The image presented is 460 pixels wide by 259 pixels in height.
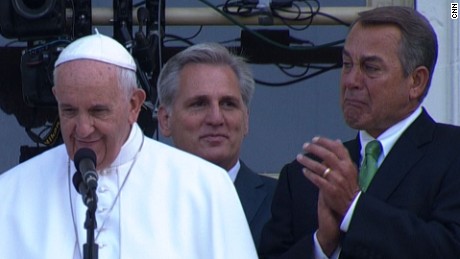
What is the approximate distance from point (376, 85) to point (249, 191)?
40.0 inches

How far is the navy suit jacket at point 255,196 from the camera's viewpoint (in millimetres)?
6176

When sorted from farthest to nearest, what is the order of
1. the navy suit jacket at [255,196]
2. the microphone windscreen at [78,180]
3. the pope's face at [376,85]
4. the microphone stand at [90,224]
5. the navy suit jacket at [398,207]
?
the navy suit jacket at [255,196] → the pope's face at [376,85] → the navy suit jacket at [398,207] → the microphone windscreen at [78,180] → the microphone stand at [90,224]

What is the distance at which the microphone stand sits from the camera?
15.7ft

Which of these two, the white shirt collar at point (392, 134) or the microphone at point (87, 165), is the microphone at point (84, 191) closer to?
the microphone at point (87, 165)

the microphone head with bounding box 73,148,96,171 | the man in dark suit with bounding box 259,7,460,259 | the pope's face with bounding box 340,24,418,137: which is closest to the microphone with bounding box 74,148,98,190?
the microphone head with bounding box 73,148,96,171

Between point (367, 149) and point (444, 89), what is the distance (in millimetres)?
2029

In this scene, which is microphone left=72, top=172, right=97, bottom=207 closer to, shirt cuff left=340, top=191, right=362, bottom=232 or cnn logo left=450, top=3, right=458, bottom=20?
shirt cuff left=340, top=191, right=362, bottom=232

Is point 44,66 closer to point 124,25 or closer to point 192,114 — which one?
point 124,25

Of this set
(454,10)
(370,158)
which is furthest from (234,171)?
(454,10)

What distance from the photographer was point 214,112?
20.4 ft

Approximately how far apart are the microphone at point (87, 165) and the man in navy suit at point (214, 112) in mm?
1185

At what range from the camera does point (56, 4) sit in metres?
7.29

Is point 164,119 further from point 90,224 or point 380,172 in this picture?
point 90,224


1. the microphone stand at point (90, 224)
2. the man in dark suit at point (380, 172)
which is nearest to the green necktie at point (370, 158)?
the man in dark suit at point (380, 172)
